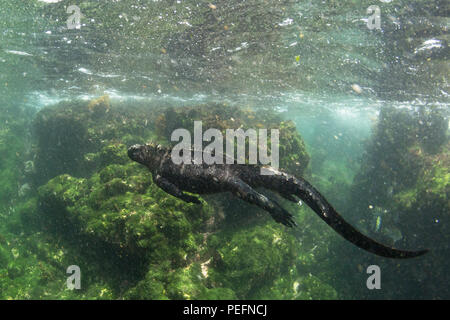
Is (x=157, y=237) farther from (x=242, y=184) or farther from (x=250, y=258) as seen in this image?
(x=250, y=258)

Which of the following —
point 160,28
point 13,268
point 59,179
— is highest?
point 160,28

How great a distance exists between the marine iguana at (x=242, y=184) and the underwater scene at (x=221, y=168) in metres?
0.03

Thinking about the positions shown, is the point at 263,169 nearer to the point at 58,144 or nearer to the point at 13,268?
the point at 13,268

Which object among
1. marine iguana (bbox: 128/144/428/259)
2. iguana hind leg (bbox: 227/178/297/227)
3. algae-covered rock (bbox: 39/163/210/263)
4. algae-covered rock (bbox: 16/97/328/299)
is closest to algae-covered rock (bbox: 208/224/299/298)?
algae-covered rock (bbox: 16/97/328/299)

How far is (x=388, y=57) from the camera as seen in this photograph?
13.9 meters

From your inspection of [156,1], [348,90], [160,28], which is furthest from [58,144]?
[348,90]

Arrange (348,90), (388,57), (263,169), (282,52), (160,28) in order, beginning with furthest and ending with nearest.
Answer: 1. (348,90)
2. (282,52)
3. (388,57)
4. (160,28)
5. (263,169)

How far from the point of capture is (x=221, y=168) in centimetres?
574

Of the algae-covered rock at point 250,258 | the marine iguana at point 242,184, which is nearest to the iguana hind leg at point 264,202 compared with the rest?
the marine iguana at point 242,184

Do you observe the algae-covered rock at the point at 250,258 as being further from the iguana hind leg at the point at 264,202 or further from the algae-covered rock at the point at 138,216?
the iguana hind leg at the point at 264,202

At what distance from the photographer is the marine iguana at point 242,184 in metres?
4.88

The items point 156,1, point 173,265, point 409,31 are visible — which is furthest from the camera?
point 409,31

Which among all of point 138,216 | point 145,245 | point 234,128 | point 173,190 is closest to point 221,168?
point 173,190

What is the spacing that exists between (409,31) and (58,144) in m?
23.1
